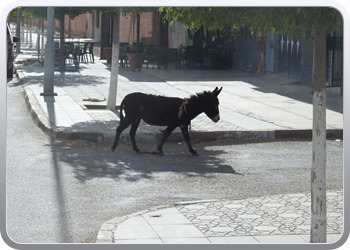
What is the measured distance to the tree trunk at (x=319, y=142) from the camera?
5188 mm

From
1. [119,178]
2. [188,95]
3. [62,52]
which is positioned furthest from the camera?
[62,52]

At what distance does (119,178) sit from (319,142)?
13.7 ft

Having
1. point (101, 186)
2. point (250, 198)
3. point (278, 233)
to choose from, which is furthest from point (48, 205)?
point (278, 233)

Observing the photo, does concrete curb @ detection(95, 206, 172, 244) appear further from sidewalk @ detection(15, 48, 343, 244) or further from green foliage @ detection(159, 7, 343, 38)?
green foliage @ detection(159, 7, 343, 38)

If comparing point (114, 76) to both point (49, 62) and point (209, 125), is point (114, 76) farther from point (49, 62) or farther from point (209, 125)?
point (209, 125)

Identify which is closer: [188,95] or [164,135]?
[164,135]

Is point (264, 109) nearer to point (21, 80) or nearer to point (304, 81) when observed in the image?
point (304, 81)

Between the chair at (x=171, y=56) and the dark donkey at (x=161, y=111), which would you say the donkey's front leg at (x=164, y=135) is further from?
the chair at (x=171, y=56)

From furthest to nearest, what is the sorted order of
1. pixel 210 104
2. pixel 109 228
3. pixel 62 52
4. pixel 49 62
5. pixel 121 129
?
pixel 62 52
pixel 49 62
pixel 121 129
pixel 210 104
pixel 109 228

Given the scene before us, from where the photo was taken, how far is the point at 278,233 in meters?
5.80

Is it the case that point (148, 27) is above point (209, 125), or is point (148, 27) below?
above

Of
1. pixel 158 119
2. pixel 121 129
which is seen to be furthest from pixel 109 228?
pixel 121 129

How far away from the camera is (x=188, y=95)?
774 inches
